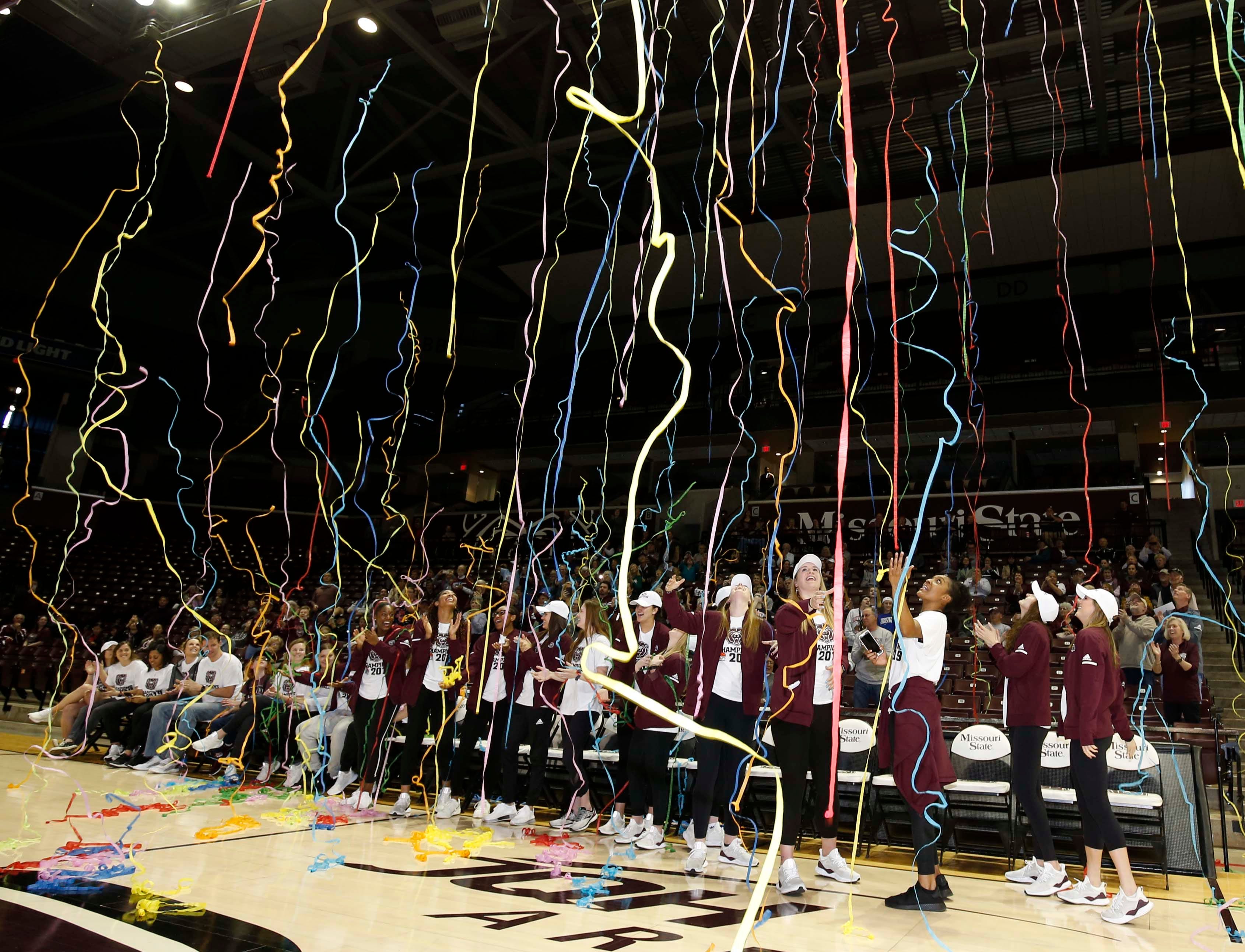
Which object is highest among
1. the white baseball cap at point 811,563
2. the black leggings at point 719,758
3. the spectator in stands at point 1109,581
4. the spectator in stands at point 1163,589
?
the spectator in stands at point 1109,581

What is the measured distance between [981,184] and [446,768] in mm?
14113

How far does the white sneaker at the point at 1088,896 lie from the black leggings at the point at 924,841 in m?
0.79

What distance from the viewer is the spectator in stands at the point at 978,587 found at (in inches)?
429

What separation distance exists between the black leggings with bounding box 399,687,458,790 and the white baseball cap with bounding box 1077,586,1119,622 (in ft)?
12.6

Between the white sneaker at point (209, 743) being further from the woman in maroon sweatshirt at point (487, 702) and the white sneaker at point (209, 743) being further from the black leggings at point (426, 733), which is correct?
the woman in maroon sweatshirt at point (487, 702)

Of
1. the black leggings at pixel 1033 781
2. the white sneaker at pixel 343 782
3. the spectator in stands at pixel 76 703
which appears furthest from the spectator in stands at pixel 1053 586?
the spectator in stands at pixel 76 703

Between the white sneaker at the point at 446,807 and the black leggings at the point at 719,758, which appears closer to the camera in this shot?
the black leggings at the point at 719,758

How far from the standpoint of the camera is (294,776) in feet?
23.2

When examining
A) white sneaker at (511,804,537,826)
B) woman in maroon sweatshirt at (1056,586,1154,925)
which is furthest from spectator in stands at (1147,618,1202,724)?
white sneaker at (511,804,537,826)

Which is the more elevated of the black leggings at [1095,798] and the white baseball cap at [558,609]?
the white baseball cap at [558,609]

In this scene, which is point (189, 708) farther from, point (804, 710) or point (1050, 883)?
point (1050, 883)

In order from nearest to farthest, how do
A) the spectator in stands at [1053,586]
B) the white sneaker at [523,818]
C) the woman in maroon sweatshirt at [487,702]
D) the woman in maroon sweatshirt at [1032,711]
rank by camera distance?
the woman in maroon sweatshirt at [1032,711] → the white sneaker at [523,818] → the woman in maroon sweatshirt at [487,702] → the spectator in stands at [1053,586]

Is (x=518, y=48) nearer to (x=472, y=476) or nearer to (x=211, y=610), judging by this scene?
(x=211, y=610)

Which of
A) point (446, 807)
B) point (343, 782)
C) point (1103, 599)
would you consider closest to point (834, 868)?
point (1103, 599)
